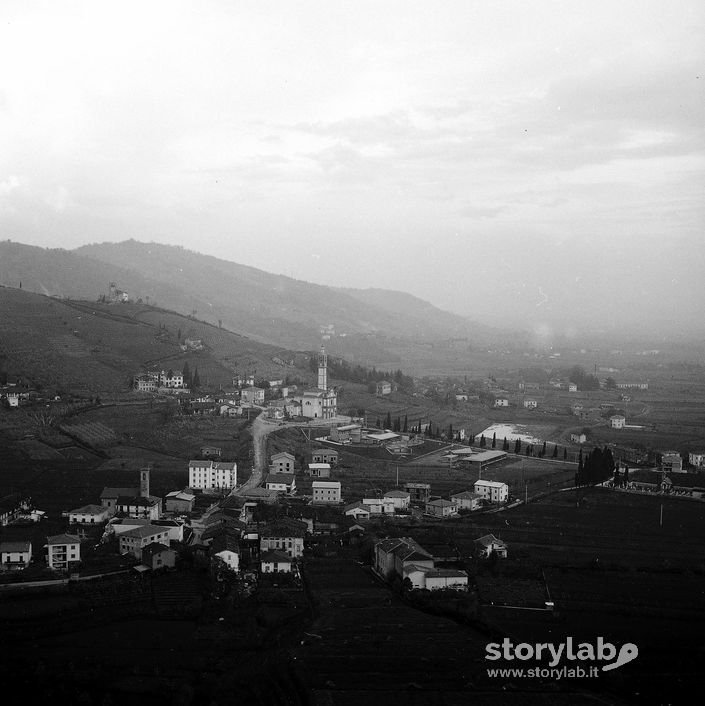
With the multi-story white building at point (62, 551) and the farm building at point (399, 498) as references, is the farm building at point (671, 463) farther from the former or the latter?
the multi-story white building at point (62, 551)

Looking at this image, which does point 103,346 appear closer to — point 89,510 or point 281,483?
point 281,483

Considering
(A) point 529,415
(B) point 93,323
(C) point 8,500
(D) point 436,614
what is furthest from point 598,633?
(B) point 93,323

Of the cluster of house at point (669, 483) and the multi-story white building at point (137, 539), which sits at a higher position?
the cluster of house at point (669, 483)

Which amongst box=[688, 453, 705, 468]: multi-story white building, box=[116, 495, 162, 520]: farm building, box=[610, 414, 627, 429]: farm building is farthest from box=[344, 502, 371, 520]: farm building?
box=[610, 414, 627, 429]: farm building

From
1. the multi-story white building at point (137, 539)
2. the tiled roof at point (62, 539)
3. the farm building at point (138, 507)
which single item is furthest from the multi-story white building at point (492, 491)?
the tiled roof at point (62, 539)

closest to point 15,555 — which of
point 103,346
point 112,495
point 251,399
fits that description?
point 112,495

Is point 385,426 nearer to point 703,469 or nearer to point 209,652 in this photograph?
→ point 703,469

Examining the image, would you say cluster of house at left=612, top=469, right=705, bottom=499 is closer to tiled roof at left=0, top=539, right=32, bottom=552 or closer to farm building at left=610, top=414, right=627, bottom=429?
farm building at left=610, top=414, right=627, bottom=429

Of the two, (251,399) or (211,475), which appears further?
(251,399)
